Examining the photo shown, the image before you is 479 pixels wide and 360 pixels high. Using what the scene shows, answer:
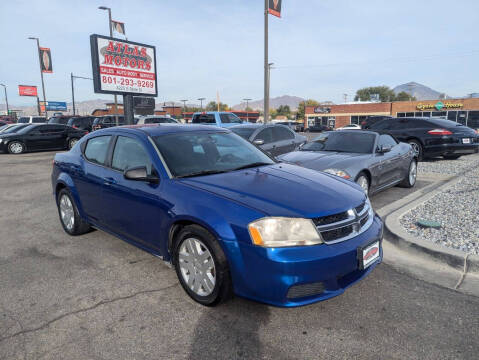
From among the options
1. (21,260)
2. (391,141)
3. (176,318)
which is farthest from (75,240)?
(391,141)

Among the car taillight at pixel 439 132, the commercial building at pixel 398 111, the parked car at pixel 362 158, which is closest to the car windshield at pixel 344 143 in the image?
the parked car at pixel 362 158

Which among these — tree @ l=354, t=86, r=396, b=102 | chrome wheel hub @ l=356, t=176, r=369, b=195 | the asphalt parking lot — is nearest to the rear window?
chrome wheel hub @ l=356, t=176, r=369, b=195

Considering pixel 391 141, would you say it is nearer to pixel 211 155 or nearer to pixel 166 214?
pixel 211 155

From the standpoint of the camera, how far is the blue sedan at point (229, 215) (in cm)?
251

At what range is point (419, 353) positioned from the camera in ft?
7.64

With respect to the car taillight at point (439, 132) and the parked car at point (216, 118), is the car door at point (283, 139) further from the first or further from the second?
the parked car at point (216, 118)

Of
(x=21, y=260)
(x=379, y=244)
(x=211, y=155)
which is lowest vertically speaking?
(x=21, y=260)

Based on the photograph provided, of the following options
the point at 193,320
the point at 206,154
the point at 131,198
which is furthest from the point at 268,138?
the point at 193,320

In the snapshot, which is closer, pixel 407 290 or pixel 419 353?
pixel 419 353

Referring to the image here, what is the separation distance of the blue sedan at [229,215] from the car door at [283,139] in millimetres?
5476

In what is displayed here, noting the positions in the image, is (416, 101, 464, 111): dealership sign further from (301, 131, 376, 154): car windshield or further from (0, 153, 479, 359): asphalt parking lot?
(0, 153, 479, 359): asphalt parking lot

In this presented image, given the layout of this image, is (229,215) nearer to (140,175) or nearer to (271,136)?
(140,175)

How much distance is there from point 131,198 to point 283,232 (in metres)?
1.75

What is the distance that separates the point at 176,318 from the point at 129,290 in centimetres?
73
